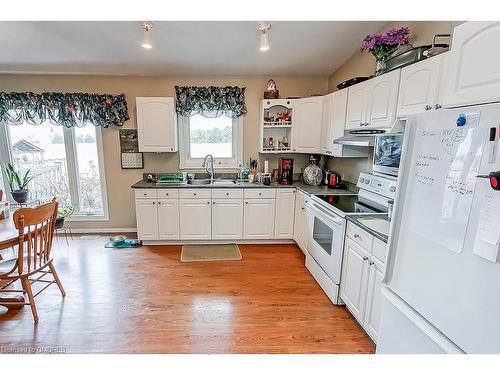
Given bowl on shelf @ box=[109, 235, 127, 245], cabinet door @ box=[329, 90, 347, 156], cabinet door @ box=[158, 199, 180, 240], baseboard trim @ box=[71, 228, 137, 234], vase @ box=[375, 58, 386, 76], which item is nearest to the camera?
vase @ box=[375, 58, 386, 76]

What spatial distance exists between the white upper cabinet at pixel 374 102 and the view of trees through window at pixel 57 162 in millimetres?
3608

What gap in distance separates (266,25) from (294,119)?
4.38 ft

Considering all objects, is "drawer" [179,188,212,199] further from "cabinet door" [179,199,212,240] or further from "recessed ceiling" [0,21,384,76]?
"recessed ceiling" [0,21,384,76]

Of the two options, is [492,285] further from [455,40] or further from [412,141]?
[455,40]

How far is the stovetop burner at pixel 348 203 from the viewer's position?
2344 millimetres

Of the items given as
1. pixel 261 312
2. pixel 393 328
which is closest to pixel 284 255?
pixel 261 312

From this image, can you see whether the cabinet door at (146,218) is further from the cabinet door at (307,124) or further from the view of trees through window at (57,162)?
the cabinet door at (307,124)

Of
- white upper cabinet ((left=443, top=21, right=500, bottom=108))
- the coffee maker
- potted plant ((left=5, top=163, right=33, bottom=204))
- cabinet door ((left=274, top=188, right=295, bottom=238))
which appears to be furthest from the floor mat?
white upper cabinet ((left=443, top=21, right=500, bottom=108))

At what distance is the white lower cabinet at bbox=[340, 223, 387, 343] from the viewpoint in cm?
177

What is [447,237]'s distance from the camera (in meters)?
0.96

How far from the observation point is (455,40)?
3.94 ft

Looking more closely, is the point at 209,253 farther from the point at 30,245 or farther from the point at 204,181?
the point at 30,245

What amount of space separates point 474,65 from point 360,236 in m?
1.27

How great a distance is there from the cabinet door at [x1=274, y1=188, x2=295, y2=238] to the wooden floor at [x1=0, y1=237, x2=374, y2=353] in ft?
1.67
